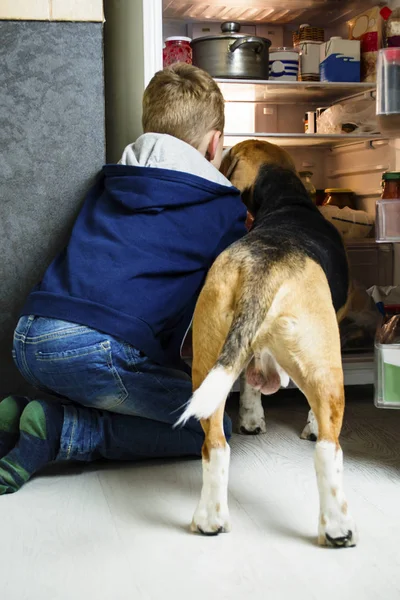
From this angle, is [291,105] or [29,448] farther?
[291,105]

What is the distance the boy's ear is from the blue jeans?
26.5 inches

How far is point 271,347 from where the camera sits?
1723 mm

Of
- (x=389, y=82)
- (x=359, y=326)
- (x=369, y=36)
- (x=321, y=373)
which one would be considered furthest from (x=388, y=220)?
(x=369, y=36)

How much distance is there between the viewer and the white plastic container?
344 centimetres

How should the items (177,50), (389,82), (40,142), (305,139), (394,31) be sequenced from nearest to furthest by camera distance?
(389,82) < (40,142) < (394,31) < (177,50) < (305,139)

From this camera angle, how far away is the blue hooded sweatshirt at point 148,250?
6.71ft

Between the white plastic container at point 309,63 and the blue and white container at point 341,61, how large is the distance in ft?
0.14

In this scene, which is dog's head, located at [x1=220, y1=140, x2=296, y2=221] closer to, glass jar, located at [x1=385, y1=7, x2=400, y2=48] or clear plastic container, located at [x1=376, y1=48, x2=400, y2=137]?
clear plastic container, located at [x1=376, y1=48, x2=400, y2=137]

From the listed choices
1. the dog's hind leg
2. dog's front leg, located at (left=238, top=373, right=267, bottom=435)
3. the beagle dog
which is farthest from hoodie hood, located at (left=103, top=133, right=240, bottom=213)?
dog's front leg, located at (left=238, top=373, right=267, bottom=435)

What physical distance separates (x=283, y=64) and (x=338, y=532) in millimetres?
2349

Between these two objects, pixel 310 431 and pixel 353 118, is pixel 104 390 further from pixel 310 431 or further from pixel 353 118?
pixel 353 118

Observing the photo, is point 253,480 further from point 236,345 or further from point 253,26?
point 253,26

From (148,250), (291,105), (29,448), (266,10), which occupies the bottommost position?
(29,448)

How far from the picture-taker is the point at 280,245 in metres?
1.83
